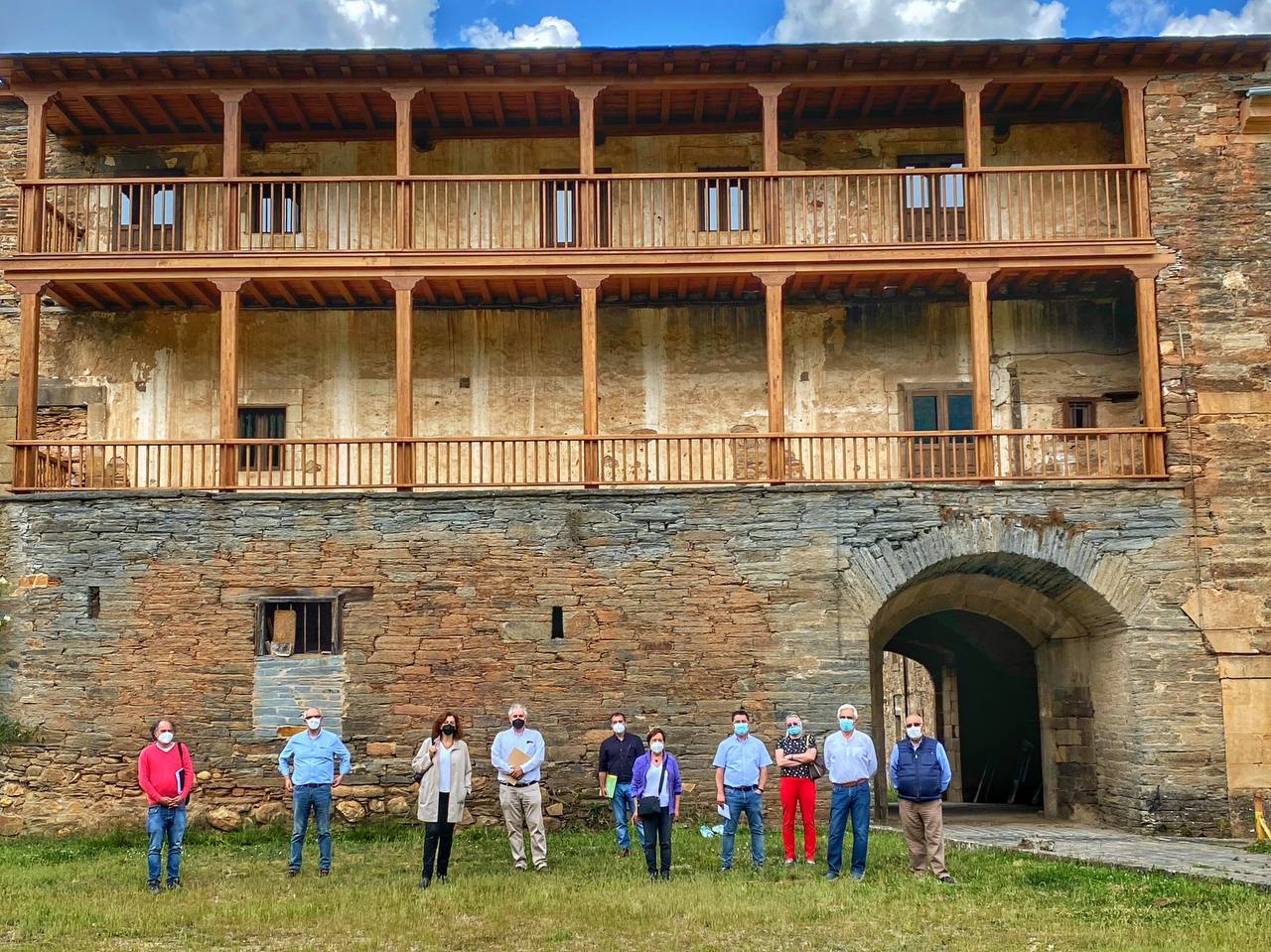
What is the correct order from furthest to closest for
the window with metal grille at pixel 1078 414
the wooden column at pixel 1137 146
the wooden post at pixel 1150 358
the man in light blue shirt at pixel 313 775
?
1. the window with metal grille at pixel 1078 414
2. the wooden column at pixel 1137 146
3. the wooden post at pixel 1150 358
4. the man in light blue shirt at pixel 313 775

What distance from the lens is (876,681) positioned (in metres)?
20.9

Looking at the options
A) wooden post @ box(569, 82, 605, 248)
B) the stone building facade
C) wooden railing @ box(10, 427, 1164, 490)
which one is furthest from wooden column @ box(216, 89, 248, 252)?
wooden post @ box(569, 82, 605, 248)

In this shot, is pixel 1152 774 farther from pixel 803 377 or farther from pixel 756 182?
pixel 756 182

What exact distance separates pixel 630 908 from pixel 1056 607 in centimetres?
993

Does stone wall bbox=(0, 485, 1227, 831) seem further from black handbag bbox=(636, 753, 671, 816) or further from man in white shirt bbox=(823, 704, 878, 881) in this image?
man in white shirt bbox=(823, 704, 878, 881)

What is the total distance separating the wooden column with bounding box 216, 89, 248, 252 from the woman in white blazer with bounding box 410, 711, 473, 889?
8.86 m

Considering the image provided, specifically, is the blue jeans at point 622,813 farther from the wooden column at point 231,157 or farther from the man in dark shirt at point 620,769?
the wooden column at point 231,157

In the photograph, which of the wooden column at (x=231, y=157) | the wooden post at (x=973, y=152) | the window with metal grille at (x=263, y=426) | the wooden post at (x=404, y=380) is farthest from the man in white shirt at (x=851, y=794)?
the wooden column at (x=231, y=157)

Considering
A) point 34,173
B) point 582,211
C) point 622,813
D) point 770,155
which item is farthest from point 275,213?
point 622,813

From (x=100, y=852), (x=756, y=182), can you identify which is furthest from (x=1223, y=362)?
(x=100, y=852)

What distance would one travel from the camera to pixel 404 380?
765 inches

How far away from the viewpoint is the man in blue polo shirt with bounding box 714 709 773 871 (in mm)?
13898

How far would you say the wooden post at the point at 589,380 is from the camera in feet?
63.4

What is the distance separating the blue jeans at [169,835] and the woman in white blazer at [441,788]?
79.5 inches
